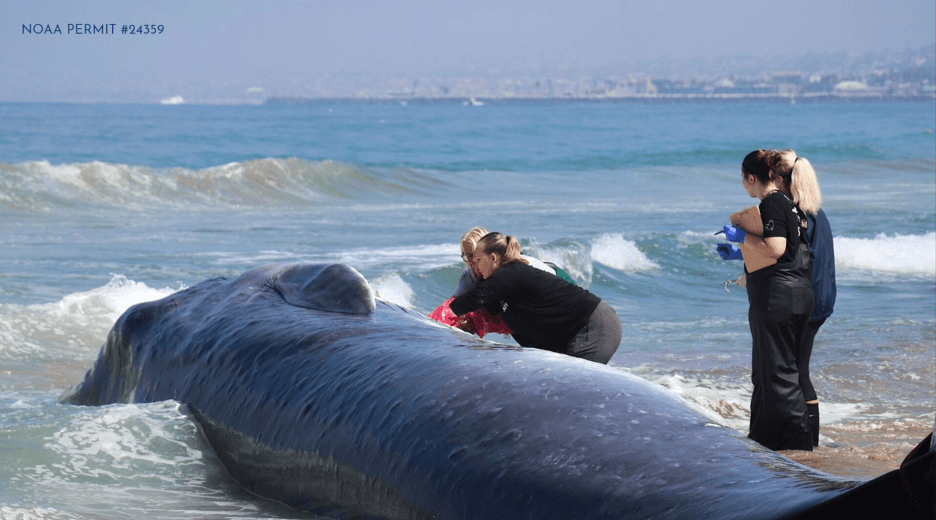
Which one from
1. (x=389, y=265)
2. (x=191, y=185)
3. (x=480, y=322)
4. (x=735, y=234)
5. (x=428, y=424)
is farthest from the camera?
(x=191, y=185)

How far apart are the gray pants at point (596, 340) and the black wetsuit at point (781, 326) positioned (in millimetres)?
811

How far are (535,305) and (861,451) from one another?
2.06m

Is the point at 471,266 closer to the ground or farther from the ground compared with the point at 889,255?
farther from the ground

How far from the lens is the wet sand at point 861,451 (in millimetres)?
5855

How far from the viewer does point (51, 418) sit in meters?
5.01

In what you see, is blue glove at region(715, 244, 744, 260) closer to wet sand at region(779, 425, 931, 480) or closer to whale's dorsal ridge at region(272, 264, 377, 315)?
wet sand at region(779, 425, 931, 480)

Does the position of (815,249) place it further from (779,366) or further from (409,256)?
(409,256)

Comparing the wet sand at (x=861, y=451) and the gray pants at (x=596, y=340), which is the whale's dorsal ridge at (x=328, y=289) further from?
the wet sand at (x=861, y=451)

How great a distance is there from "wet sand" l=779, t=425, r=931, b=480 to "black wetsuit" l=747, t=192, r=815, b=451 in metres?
0.17

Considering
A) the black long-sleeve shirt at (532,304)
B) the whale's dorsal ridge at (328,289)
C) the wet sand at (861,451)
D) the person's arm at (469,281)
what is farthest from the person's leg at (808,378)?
the whale's dorsal ridge at (328,289)

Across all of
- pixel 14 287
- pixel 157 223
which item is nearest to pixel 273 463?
pixel 14 287

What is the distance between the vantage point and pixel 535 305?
20.6ft

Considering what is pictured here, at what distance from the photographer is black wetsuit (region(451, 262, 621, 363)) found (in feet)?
20.4

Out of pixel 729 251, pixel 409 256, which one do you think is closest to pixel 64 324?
pixel 729 251
